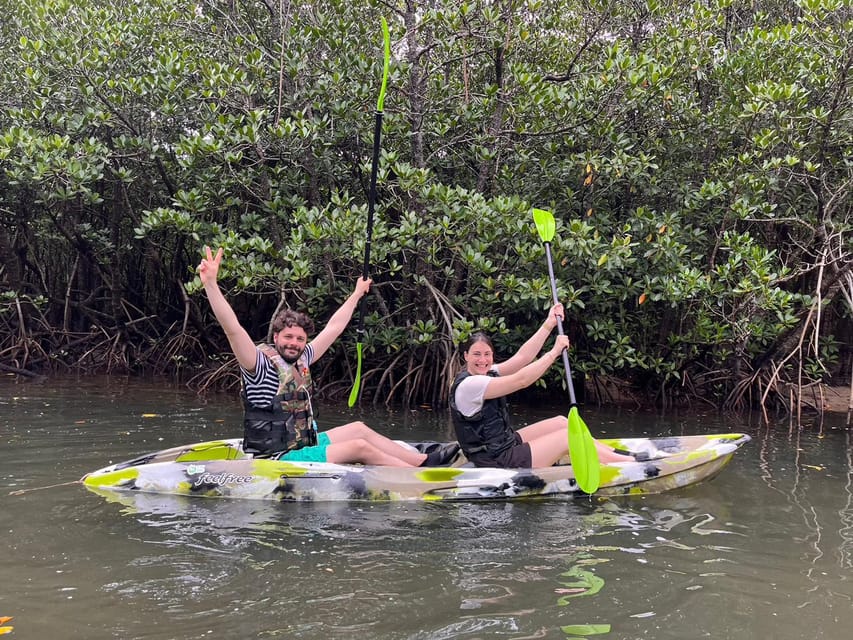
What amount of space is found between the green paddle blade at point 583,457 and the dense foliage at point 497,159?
246 cm

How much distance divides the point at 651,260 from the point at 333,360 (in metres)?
3.38

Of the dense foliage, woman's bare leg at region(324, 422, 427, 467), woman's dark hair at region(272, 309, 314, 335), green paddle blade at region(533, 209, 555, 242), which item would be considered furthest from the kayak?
the dense foliage

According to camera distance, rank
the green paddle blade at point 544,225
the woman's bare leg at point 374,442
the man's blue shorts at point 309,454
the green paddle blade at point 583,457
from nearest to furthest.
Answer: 1. the green paddle blade at point 583,457
2. the man's blue shorts at point 309,454
3. the woman's bare leg at point 374,442
4. the green paddle blade at point 544,225

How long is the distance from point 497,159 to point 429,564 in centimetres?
497

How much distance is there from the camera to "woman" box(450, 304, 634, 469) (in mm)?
4309

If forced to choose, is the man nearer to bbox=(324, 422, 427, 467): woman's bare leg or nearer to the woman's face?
bbox=(324, 422, 427, 467): woman's bare leg

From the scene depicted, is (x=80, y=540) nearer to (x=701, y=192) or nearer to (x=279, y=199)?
(x=279, y=199)

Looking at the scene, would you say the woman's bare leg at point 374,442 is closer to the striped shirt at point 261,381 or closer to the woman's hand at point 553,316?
the striped shirt at point 261,381

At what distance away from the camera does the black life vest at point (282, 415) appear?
4.32m

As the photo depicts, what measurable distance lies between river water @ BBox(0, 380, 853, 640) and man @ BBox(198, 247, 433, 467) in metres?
0.44

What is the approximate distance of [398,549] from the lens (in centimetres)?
343

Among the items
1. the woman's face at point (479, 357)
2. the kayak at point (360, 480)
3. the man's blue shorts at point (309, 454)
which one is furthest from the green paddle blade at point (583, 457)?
the man's blue shorts at point (309, 454)

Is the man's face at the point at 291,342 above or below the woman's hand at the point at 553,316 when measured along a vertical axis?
below

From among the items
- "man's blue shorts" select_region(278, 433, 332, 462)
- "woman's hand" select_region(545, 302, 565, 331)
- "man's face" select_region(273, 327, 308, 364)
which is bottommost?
"man's blue shorts" select_region(278, 433, 332, 462)
